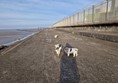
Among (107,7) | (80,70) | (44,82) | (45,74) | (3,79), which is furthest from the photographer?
(107,7)

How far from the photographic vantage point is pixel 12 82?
3.77 m

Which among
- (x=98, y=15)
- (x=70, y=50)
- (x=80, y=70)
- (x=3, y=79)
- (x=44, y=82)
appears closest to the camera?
(x=44, y=82)

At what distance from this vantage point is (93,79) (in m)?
3.79

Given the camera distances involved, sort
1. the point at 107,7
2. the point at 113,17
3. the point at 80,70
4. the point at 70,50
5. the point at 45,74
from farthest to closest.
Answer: the point at 107,7 → the point at 113,17 → the point at 70,50 → the point at 80,70 → the point at 45,74

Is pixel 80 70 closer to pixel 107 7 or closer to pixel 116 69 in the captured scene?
pixel 116 69

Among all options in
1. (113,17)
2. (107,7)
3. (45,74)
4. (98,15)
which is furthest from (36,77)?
(98,15)

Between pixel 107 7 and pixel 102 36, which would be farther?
pixel 107 7

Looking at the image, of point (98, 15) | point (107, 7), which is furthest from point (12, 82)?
point (98, 15)

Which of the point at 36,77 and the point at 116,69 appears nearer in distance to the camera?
the point at 36,77

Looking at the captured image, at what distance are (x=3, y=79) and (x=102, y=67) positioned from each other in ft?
8.47

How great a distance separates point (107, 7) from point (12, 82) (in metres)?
13.5

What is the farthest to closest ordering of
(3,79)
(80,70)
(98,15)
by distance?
(98,15) < (80,70) < (3,79)

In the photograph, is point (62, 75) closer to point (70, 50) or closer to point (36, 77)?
point (36, 77)

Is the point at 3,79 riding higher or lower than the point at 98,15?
lower
